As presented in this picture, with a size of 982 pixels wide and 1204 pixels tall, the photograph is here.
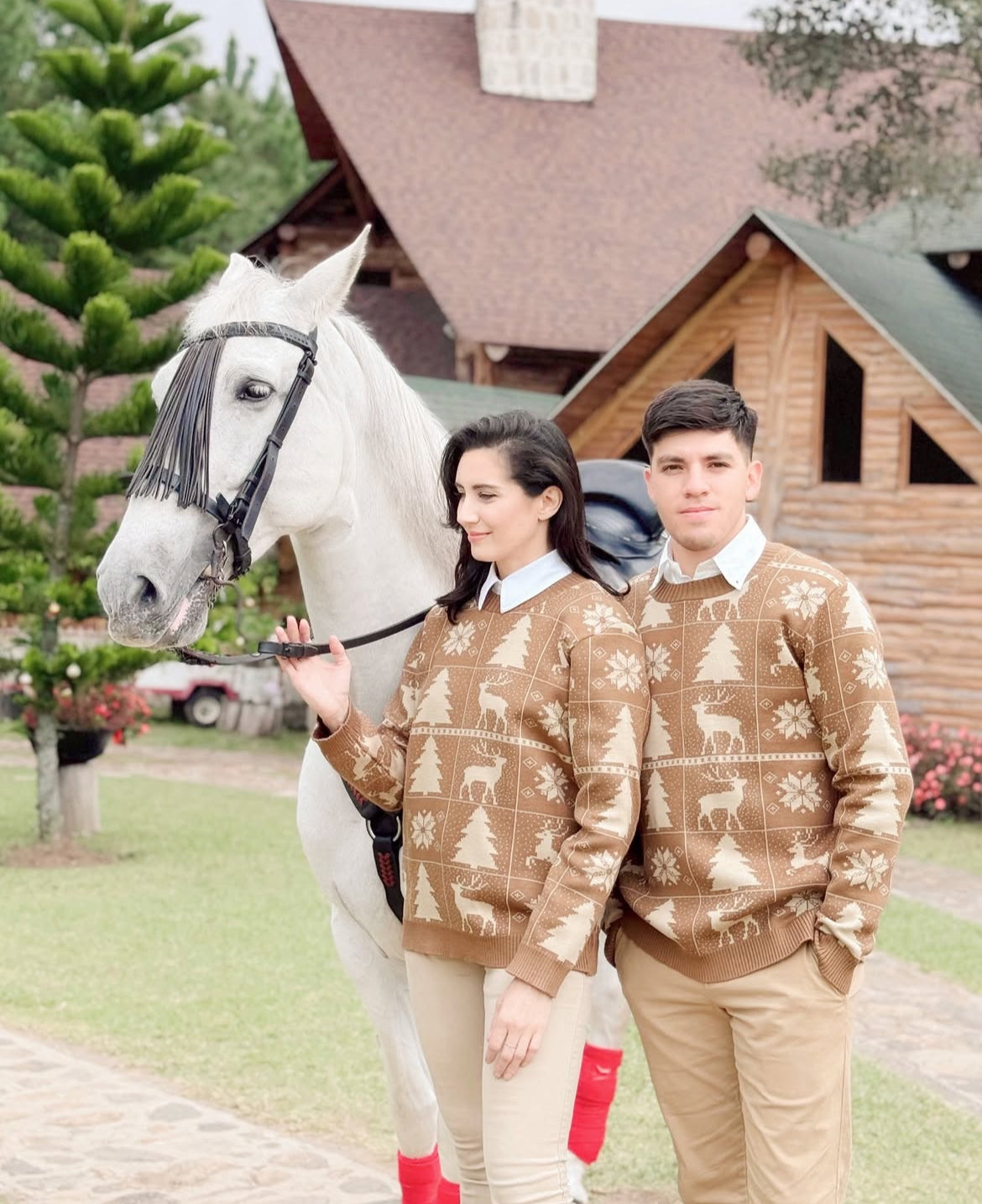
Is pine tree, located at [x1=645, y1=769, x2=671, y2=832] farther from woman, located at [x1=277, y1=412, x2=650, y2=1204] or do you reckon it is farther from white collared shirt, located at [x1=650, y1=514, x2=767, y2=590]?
white collared shirt, located at [x1=650, y1=514, x2=767, y2=590]

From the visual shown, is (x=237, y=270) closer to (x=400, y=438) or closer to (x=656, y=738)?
(x=400, y=438)

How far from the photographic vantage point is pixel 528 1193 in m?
2.37

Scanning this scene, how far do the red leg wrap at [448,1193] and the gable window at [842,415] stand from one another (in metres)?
10.9

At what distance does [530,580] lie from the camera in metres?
2.55

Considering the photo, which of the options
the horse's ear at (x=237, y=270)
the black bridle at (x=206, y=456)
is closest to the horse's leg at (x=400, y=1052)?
the black bridle at (x=206, y=456)

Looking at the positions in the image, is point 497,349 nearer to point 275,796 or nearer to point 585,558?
point 275,796

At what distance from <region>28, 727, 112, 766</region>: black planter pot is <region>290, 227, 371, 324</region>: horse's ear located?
8050 millimetres

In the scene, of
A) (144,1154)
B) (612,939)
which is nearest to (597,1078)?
(144,1154)

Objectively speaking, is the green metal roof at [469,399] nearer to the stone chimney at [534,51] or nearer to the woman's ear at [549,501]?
the stone chimney at [534,51]

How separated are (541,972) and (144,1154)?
102 inches

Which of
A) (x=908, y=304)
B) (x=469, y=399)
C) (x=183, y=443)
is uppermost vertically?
(x=908, y=304)

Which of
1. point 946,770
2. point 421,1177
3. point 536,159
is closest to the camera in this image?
point 421,1177

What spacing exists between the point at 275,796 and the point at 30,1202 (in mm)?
8831

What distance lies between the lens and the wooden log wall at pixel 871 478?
12.5 m
